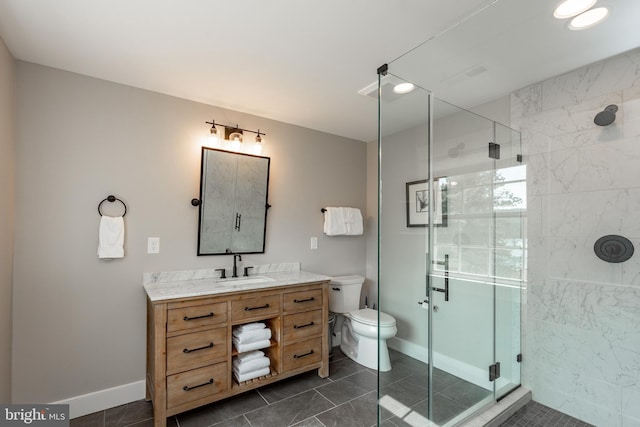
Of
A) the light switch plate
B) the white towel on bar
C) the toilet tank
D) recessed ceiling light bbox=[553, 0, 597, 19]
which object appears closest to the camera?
recessed ceiling light bbox=[553, 0, 597, 19]

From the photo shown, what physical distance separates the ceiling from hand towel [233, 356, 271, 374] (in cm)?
207

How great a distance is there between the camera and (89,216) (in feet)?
7.08

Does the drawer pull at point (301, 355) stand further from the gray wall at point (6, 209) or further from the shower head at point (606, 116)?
the shower head at point (606, 116)

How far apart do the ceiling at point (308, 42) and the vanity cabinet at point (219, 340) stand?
155cm

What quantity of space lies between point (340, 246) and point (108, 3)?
273 centimetres

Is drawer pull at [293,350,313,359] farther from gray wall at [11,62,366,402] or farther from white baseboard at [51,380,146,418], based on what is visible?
white baseboard at [51,380,146,418]

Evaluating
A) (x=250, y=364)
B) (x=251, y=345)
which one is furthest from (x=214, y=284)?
(x=250, y=364)

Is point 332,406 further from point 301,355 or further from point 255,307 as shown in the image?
point 255,307

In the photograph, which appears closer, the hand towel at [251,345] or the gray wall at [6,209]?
the gray wall at [6,209]

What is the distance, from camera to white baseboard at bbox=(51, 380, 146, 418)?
2.08 metres

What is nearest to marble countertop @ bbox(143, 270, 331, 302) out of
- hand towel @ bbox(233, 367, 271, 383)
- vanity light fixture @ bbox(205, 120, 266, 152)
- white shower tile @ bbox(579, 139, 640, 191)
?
hand towel @ bbox(233, 367, 271, 383)

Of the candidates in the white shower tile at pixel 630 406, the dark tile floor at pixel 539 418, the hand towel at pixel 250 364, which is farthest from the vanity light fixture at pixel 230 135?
the white shower tile at pixel 630 406

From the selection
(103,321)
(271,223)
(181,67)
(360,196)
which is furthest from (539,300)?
(103,321)

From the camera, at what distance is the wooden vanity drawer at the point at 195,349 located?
1967 millimetres
